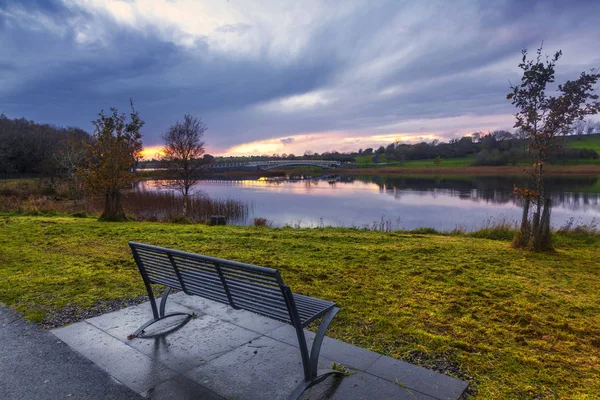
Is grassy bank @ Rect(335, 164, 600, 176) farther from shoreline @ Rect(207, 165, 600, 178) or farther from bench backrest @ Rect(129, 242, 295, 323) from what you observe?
bench backrest @ Rect(129, 242, 295, 323)

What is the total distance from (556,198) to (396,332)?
26.0m

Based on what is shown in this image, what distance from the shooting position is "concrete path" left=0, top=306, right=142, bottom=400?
2.68 m

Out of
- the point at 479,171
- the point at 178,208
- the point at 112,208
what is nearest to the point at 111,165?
the point at 112,208

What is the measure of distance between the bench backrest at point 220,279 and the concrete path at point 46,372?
905 millimetres

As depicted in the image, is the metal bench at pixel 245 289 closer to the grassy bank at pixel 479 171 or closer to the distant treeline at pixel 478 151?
the grassy bank at pixel 479 171

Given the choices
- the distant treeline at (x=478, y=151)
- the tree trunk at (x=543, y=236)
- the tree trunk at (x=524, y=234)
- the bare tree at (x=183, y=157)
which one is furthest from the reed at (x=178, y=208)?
the distant treeline at (x=478, y=151)

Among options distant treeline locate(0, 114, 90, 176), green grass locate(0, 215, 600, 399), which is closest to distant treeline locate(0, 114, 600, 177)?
distant treeline locate(0, 114, 90, 176)

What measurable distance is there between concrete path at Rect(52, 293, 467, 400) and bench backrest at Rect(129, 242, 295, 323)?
1.84 ft

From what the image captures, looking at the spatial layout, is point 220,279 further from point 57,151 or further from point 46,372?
point 57,151

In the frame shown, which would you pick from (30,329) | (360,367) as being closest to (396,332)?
(360,367)

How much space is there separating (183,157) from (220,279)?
75.4ft

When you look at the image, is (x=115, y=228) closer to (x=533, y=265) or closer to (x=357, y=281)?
(x=357, y=281)

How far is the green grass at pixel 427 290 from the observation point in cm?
316

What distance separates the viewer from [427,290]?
5.02 m
